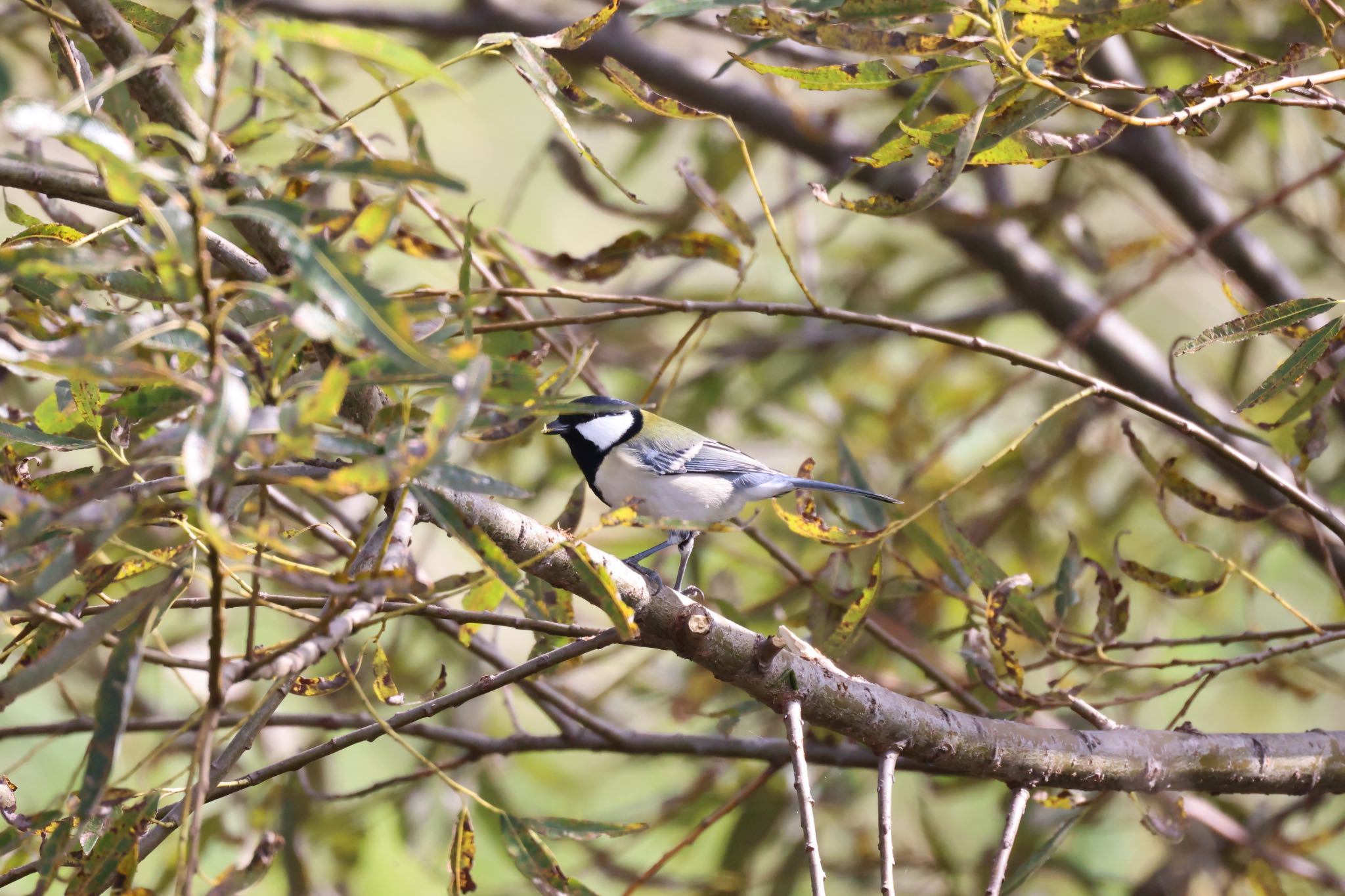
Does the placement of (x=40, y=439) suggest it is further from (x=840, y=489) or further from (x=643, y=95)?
(x=840, y=489)

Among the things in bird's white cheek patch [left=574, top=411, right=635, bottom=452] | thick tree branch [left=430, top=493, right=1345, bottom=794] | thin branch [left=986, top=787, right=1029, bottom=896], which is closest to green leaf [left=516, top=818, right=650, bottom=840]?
thick tree branch [left=430, top=493, right=1345, bottom=794]

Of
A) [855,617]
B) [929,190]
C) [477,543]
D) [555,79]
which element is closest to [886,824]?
[855,617]

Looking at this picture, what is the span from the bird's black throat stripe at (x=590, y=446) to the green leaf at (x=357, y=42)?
5.31 ft

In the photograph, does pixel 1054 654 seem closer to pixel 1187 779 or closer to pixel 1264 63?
pixel 1187 779

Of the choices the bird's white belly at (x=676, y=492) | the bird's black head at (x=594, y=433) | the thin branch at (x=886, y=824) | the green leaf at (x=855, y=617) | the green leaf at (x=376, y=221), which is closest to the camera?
the green leaf at (x=376, y=221)

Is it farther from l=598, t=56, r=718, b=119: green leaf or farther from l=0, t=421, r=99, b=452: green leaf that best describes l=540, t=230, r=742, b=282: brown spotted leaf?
l=0, t=421, r=99, b=452: green leaf

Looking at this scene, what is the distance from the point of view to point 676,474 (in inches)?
92.0

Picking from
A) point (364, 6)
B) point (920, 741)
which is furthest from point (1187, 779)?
point (364, 6)

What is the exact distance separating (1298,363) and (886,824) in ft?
2.27

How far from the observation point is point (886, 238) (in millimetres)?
3629

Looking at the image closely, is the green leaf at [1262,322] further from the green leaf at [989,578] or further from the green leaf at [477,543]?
the green leaf at [477,543]

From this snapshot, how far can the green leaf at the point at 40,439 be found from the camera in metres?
1.07

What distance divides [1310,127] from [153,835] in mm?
3464

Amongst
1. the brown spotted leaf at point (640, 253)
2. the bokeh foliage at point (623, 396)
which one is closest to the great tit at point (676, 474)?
the bokeh foliage at point (623, 396)
